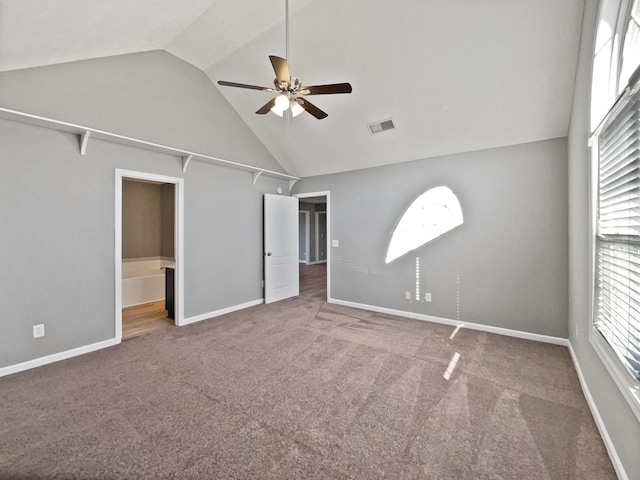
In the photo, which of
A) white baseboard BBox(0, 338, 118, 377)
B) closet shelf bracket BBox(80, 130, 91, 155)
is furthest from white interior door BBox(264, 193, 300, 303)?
closet shelf bracket BBox(80, 130, 91, 155)

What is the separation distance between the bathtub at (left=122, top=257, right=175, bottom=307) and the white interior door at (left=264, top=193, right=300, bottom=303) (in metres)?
1.68

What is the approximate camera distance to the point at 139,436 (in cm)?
181

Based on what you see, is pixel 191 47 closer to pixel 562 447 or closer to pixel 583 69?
pixel 583 69

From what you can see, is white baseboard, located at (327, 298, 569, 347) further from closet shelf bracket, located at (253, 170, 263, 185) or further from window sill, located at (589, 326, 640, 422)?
closet shelf bracket, located at (253, 170, 263, 185)

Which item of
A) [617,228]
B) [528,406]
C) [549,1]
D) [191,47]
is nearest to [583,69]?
[549,1]

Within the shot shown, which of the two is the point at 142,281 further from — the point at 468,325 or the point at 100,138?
the point at 468,325

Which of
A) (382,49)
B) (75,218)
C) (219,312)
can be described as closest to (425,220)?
(382,49)

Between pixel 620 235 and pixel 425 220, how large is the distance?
8.47 feet

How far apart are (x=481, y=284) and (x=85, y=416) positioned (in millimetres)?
4378

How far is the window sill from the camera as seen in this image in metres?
1.33

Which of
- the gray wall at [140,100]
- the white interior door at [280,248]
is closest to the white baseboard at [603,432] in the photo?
the white interior door at [280,248]

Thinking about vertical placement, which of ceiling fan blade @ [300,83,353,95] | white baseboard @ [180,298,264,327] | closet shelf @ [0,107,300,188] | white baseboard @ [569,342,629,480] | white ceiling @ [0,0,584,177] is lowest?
white baseboard @ [569,342,629,480]

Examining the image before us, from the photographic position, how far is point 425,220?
13.8 ft

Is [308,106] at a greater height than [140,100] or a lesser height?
lesser
